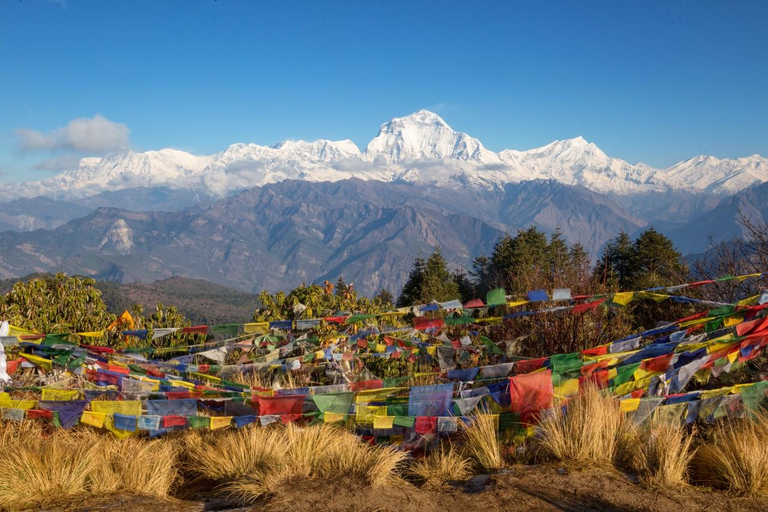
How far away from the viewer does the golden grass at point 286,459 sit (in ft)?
17.3

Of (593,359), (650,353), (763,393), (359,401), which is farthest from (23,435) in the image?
(763,393)

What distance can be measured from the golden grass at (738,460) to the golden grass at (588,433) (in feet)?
2.25

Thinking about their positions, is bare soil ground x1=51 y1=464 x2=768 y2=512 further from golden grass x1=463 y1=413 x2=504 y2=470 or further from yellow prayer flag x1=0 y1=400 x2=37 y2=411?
yellow prayer flag x1=0 y1=400 x2=37 y2=411

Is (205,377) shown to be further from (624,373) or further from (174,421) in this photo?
(624,373)

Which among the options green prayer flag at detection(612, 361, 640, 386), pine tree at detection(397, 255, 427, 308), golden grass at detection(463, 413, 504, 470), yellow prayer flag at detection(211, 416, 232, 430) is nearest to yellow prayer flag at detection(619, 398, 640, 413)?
green prayer flag at detection(612, 361, 640, 386)

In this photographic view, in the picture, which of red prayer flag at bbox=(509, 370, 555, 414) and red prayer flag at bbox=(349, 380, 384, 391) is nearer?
red prayer flag at bbox=(509, 370, 555, 414)

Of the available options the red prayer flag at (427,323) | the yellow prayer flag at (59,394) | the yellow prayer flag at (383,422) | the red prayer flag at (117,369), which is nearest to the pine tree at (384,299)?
the red prayer flag at (427,323)

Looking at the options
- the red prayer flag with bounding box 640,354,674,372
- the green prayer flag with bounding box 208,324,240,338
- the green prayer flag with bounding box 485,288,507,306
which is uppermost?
the green prayer flag with bounding box 485,288,507,306

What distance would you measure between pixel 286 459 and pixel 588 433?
3.08m

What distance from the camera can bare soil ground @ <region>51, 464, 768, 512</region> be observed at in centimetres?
467

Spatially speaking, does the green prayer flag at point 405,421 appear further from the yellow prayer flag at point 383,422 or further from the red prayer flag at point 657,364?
the red prayer flag at point 657,364

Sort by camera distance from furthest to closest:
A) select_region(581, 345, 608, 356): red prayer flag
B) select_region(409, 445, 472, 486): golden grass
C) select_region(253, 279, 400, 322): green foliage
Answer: select_region(253, 279, 400, 322): green foliage, select_region(581, 345, 608, 356): red prayer flag, select_region(409, 445, 472, 486): golden grass

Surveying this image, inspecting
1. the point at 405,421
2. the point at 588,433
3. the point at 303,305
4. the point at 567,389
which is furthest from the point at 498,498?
the point at 303,305

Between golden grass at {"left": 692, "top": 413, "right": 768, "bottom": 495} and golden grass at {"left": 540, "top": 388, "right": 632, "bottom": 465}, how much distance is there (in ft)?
2.25
